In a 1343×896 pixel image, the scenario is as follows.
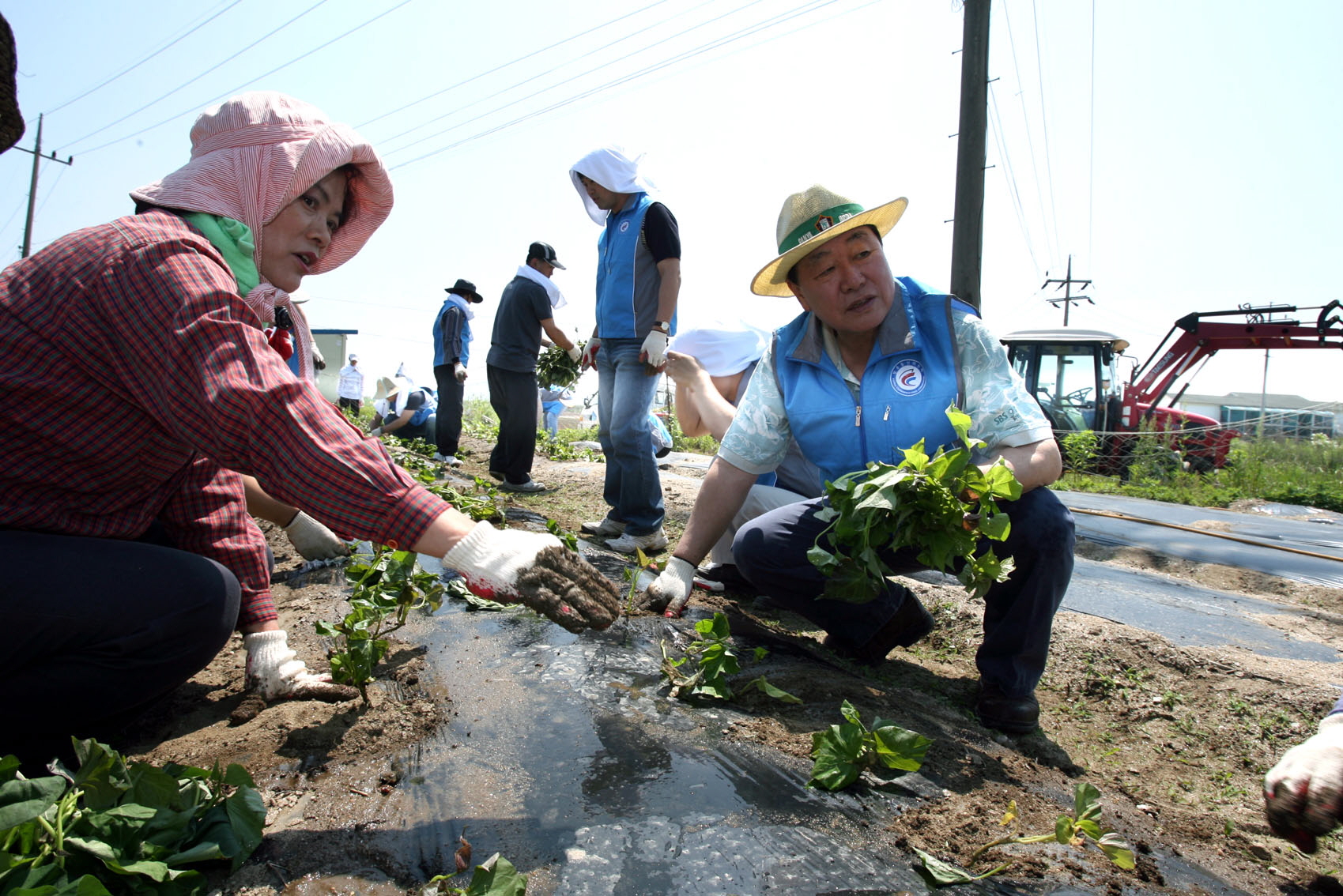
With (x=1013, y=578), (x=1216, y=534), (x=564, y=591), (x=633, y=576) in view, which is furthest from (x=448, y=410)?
(x=1216, y=534)

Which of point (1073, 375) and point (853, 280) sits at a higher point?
point (1073, 375)

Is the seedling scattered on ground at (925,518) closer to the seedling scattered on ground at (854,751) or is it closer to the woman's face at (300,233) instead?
the seedling scattered on ground at (854,751)

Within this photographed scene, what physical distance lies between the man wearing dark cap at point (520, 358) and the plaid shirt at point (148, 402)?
3858 millimetres

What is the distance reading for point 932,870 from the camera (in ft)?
3.98

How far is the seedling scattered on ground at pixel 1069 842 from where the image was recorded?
1217mm

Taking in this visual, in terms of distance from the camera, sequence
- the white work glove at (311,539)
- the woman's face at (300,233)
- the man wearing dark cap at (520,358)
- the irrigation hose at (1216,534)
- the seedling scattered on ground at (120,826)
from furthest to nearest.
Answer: the man wearing dark cap at (520,358) → the irrigation hose at (1216,534) → the white work glove at (311,539) → the woman's face at (300,233) → the seedling scattered on ground at (120,826)

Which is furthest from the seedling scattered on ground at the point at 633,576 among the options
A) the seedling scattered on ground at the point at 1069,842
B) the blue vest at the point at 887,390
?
the seedling scattered on ground at the point at 1069,842

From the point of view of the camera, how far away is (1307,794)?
3.97ft

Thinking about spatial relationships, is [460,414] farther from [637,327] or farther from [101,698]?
[101,698]

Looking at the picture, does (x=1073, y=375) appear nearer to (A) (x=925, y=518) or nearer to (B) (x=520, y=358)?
(B) (x=520, y=358)

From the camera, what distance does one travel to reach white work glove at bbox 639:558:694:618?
225 centimetres

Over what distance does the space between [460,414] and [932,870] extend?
6.60 meters

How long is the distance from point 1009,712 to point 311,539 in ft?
7.84

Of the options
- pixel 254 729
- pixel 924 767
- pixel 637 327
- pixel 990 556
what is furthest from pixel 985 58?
pixel 254 729
